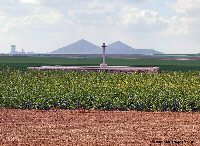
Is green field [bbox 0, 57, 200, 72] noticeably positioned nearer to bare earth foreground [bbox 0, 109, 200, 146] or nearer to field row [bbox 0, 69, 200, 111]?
field row [bbox 0, 69, 200, 111]

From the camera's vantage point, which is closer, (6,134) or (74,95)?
(6,134)

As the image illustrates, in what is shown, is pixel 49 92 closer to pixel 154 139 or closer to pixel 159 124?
pixel 159 124

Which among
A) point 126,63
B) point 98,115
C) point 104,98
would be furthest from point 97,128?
point 126,63

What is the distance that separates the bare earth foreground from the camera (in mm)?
15875

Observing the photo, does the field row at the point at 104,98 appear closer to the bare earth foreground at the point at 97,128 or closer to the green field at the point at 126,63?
the bare earth foreground at the point at 97,128

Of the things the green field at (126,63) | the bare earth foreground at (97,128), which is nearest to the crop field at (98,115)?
the bare earth foreground at (97,128)

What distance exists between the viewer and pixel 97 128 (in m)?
18.0

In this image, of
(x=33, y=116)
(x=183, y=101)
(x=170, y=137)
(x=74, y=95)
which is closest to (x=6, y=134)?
(x=33, y=116)

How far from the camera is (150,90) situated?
83.2 ft

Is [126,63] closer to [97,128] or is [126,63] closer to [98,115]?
[98,115]

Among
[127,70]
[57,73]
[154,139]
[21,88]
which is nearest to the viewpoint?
[154,139]

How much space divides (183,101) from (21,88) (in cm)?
951

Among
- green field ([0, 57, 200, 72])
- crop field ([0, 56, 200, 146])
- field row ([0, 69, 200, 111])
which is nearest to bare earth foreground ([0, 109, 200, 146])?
crop field ([0, 56, 200, 146])

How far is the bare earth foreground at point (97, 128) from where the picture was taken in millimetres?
15875
